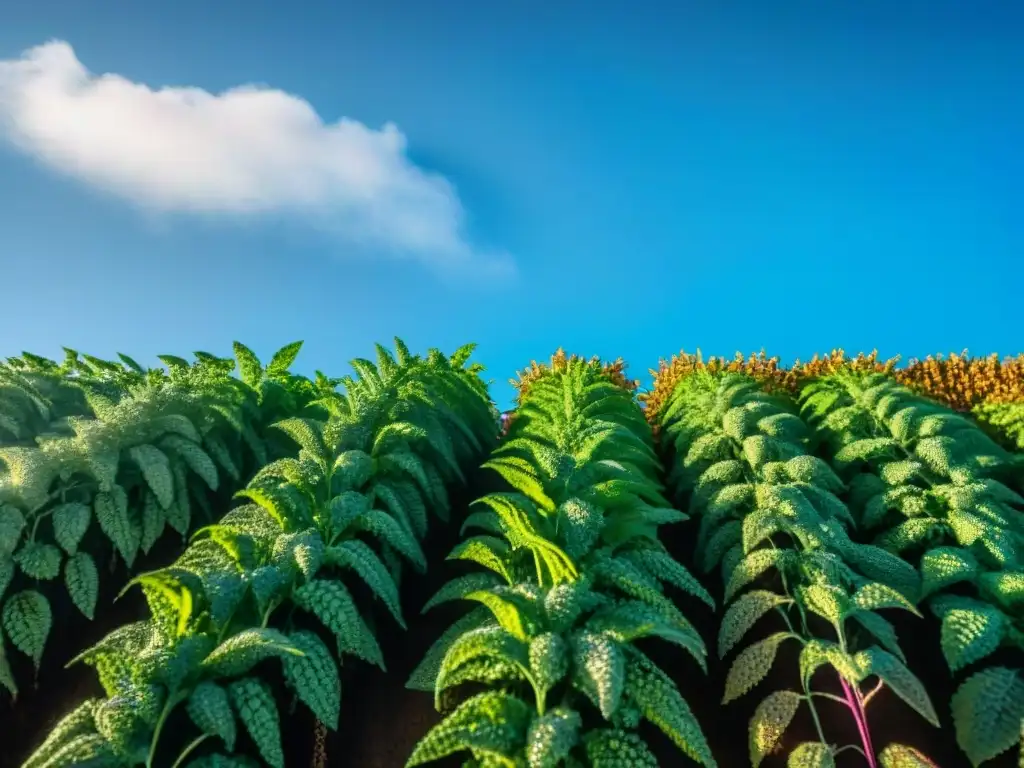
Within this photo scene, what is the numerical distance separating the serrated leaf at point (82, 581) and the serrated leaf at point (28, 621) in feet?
0.37

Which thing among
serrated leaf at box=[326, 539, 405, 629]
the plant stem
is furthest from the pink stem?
the plant stem

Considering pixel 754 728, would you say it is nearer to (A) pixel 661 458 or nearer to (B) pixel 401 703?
(B) pixel 401 703

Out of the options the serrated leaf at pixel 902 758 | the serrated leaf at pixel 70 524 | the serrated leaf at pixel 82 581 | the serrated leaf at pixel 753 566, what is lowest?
the serrated leaf at pixel 82 581

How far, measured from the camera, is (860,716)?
275cm

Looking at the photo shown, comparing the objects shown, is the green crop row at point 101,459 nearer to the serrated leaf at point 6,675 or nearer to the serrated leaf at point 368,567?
the serrated leaf at point 6,675

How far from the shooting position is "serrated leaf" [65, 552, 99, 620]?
3086 millimetres

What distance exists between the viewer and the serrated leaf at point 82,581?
10.1ft

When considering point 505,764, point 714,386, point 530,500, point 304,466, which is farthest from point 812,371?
point 505,764

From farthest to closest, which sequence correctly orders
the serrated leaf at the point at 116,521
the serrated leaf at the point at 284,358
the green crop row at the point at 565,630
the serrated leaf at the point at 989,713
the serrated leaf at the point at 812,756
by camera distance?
the serrated leaf at the point at 284,358 < the serrated leaf at the point at 116,521 < the serrated leaf at the point at 989,713 < the serrated leaf at the point at 812,756 < the green crop row at the point at 565,630

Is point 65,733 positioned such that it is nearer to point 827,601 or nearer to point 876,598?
point 827,601

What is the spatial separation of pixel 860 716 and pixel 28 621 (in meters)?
3.25

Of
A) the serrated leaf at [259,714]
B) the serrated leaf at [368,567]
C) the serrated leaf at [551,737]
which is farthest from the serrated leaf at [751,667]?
the serrated leaf at [259,714]

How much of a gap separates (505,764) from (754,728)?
1.13 metres

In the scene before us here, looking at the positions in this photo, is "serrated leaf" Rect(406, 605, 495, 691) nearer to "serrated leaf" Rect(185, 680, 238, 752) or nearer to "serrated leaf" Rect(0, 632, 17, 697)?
"serrated leaf" Rect(185, 680, 238, 752)
